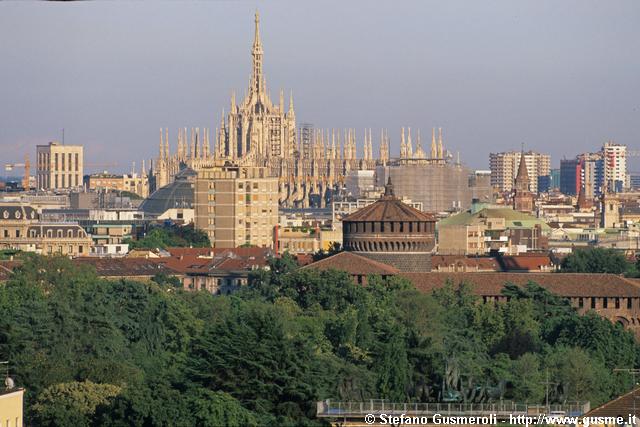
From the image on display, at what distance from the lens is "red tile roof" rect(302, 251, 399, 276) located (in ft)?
377

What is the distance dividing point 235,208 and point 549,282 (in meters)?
64.7

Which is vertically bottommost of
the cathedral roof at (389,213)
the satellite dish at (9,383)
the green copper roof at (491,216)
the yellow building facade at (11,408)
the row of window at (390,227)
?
the yellow building facade at (11,408)

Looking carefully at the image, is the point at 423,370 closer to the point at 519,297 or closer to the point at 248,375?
the point at 248,375

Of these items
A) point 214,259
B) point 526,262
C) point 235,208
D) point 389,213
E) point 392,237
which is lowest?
point 526,262

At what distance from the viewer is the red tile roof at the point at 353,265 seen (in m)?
115

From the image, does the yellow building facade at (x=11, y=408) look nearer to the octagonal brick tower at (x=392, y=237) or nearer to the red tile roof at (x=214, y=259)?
the octagonal brick tower at (x=392, y=237)

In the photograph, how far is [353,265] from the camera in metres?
116

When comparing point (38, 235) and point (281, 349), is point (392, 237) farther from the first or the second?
point (281, 349)

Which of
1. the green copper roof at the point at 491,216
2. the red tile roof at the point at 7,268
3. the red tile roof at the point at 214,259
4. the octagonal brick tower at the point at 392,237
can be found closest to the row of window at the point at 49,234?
the red tile roof at the point at 214,259

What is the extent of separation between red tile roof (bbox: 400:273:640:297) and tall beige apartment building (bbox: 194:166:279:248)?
60576 millimetres

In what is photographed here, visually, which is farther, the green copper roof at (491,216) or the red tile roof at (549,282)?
the green copper roof at (491,216)

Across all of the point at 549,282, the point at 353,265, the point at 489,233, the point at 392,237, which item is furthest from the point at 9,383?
the point at 489,233

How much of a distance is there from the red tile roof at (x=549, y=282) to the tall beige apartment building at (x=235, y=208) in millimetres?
60576

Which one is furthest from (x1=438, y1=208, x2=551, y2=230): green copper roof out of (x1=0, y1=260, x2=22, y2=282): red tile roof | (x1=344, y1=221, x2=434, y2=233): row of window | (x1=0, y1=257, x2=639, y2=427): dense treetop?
(x1=0, y1=257, x2=639, y2=427): dense treetop
